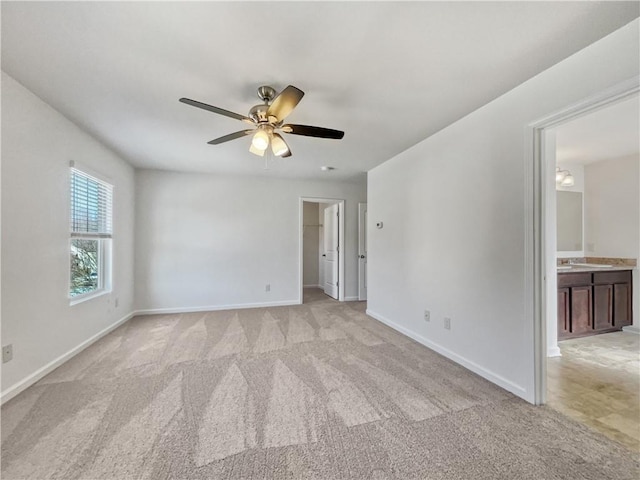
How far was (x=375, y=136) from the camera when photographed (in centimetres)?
309

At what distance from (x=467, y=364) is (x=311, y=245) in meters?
5.39

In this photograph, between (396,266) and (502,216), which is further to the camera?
(396,266)

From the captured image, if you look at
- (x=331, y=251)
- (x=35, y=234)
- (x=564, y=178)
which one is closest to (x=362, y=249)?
(x=331, y=251)

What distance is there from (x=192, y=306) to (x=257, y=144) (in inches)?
141

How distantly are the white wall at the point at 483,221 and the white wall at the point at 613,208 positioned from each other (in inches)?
120

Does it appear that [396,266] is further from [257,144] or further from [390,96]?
[257,144]

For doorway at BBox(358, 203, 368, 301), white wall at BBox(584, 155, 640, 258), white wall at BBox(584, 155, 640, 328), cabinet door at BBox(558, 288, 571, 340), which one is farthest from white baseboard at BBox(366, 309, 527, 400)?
white wall at BBox(584, 155, 640, 258)

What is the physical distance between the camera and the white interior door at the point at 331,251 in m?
5.74

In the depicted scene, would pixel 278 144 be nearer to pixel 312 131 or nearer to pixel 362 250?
pixel 312 131

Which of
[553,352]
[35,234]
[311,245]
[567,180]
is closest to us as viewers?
[35,234]

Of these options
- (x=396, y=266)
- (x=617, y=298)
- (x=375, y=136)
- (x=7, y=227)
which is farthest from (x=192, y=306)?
(x=617, y=298)

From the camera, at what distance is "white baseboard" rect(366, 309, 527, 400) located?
7.00 ft

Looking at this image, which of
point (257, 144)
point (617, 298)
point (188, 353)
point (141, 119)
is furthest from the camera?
point (617, 298)

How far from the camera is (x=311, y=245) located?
7.62m
